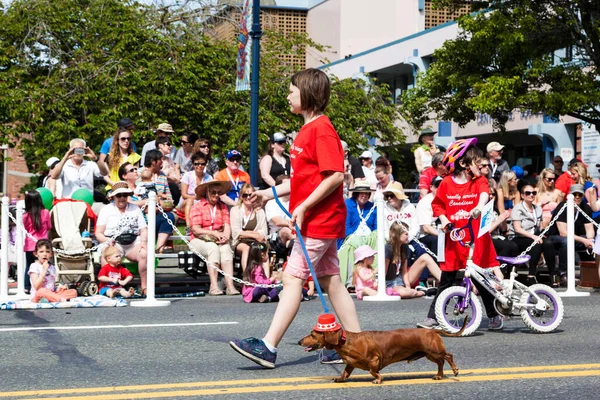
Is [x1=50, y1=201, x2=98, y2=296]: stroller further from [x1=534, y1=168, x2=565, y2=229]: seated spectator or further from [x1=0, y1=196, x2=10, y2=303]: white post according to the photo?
[x1=534, y1=168, x2=565, y2=229]: seated spectator

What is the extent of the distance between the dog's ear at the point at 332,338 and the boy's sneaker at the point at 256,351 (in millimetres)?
881

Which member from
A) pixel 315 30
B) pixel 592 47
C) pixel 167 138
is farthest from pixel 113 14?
pixel 315 30

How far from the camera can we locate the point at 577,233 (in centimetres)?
1638

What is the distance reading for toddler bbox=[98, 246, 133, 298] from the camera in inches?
523

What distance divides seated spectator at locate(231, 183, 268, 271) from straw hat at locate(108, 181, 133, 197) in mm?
1450

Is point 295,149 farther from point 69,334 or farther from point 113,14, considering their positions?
point 113,14

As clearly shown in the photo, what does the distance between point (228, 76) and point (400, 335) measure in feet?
91.9

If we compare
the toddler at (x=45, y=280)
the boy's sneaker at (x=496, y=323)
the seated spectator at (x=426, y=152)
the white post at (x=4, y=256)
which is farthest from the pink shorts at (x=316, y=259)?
the seated spectator at (x=426, y=152)

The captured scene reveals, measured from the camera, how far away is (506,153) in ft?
165

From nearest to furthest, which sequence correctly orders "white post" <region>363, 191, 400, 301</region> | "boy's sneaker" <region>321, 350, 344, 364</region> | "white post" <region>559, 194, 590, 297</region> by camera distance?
"boy's sneaker" <region>321, 350, 344, 364</region>
"white post" <region>363, 191, 400, 301</region>
"white post" <region>559, 194, 590, 297</region>

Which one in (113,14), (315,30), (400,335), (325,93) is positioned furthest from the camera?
(315,30)

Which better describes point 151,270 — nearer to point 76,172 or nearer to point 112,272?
point 112,272

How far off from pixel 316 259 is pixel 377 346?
892 mm

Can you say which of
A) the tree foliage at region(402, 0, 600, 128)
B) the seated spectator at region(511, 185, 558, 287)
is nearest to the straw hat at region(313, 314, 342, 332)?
the seated spectator at region(511, 185, 558, 287)
